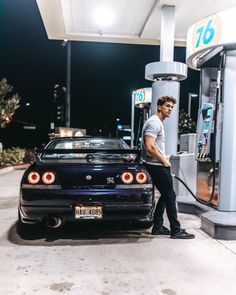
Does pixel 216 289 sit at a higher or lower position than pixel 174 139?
lower

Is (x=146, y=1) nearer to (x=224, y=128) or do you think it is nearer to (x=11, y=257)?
(x=224, y=128)

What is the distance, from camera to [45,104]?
5991 centimetres

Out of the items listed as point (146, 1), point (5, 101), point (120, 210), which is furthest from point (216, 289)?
point (5, 101)

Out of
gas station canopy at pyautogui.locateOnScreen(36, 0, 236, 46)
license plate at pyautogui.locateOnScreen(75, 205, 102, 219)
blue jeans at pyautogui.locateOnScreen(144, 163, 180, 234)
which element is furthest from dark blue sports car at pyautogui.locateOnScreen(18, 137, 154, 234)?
gas station canopy at pyautogui.locateOnScreen(36, 0, 236, 46)

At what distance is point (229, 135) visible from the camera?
17.7 feet

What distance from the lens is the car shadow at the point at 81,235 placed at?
507 cm

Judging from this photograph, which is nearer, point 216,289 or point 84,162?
point 216,289

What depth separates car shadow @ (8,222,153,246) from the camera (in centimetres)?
507

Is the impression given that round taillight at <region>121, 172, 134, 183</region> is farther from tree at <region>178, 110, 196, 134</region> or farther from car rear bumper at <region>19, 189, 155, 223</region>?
tree at <region>178, 110, 196, 134</region>

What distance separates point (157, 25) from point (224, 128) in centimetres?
672

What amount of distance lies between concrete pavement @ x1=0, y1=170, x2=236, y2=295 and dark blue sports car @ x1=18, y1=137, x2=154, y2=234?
14.0 inches

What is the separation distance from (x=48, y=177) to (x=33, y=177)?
0.19 metres

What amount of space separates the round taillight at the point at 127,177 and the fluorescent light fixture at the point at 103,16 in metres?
6.61

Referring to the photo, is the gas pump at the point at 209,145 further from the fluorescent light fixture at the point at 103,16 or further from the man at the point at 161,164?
the fluorescent light fixture at the point at 103,16
